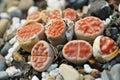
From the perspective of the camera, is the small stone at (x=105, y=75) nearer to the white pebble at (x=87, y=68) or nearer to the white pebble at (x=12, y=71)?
the white pebble at (x=87, y=68)

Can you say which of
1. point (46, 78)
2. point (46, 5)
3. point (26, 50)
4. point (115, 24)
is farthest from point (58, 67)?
point (46, 5)

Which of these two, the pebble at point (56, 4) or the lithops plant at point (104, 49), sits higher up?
the pebble at point (56, 4)

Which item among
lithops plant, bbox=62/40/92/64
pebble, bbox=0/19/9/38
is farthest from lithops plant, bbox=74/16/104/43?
pebble, bbox=0/19/9/38

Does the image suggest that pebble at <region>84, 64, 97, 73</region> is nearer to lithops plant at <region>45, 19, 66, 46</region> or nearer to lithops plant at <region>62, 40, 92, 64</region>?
lithops plant at <region>62, 40, 92, 64</region>

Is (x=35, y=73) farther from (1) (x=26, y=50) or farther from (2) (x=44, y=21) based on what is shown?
(2) (x=44, y=21)

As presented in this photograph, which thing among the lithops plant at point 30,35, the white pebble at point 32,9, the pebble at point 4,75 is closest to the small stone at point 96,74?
the lithops plant at point 30,35

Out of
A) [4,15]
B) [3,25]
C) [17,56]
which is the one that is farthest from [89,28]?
[4,15]
